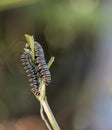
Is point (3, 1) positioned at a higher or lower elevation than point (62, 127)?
higher

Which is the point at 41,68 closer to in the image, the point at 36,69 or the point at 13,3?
the point at 36,69

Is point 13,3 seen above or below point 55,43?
above

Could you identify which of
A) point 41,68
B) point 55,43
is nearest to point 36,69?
point 41,68

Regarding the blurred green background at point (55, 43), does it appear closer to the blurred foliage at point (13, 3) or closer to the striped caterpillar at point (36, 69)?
the blurred foliage at point (13, 3)

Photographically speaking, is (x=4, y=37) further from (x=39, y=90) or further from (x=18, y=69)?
(x=39, y=90)

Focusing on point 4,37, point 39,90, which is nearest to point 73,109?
point 4,37

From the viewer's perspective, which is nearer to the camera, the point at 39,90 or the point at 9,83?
the point at 39,90

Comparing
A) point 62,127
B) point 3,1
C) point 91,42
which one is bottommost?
point 62,127

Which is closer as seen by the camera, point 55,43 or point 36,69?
point 36,69
